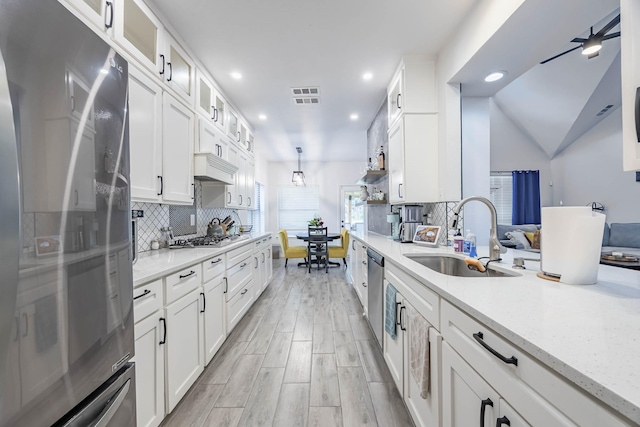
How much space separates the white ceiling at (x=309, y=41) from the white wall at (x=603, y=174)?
168 inches

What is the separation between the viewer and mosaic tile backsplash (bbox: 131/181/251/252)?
2121 mm

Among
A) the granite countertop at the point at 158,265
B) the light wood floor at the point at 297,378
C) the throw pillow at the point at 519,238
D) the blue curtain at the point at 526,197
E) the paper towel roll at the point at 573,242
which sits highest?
the blue curtain at the point at 526,197

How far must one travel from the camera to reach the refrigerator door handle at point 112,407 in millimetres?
768

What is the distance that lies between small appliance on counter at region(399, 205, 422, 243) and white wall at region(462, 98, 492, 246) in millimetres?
449

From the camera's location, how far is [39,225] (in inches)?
22.9

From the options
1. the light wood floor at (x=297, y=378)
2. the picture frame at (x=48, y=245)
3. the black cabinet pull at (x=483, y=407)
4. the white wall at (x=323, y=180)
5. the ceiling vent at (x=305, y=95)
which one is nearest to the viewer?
the picture frame at (x=48, y=245)

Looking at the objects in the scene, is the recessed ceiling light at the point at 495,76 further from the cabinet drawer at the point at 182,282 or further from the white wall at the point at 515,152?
the white wall at the point at 515,152

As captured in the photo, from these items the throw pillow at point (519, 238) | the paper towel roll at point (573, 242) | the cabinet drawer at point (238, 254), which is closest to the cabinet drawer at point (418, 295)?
the paper towel roll at point (573, 242)

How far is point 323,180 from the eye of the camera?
24.0 feet

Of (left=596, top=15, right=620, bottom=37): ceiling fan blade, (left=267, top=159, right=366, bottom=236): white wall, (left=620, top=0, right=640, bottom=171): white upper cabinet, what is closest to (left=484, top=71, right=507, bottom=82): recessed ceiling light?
(left=596, top=15, right=620, bottom=37): ceiling fan blade

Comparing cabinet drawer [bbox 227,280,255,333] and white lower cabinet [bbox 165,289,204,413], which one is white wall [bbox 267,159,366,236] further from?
white lower cabinet [bbox 165,289,204,413]

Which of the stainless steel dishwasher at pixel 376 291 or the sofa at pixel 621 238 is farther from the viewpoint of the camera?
the sofa at pixel 621 238

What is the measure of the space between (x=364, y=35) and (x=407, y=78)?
603mm

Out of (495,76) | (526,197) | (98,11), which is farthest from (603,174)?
(98,11)
